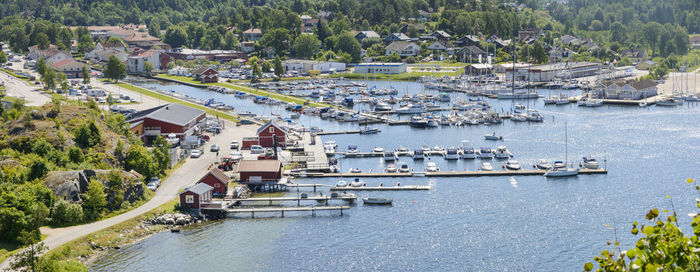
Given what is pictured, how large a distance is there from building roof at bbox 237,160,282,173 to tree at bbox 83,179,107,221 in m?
8.24

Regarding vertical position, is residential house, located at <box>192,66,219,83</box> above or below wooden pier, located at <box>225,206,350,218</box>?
above

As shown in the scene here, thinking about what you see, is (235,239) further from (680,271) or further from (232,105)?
(232,105)

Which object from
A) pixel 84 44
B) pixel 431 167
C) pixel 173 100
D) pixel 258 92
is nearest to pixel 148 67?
pixel 84 44

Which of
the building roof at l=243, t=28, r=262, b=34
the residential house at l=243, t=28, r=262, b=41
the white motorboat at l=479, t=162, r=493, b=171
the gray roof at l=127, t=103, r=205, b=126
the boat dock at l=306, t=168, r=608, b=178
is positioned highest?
the building roof at l=243, t=28, r=262, b=34

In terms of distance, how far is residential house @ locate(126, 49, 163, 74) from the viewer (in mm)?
94450

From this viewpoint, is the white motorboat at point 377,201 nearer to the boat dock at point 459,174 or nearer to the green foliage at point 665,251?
the boat dock at point 459,174

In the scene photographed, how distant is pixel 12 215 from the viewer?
28.3m

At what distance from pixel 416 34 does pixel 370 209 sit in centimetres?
7523

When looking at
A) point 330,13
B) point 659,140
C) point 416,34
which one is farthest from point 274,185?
point 330,13

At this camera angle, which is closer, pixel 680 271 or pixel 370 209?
pixel 680 271

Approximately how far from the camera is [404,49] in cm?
9919

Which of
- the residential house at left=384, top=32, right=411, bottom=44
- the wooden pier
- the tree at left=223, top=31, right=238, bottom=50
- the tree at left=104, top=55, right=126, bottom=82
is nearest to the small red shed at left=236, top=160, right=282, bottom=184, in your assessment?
the wooden pier

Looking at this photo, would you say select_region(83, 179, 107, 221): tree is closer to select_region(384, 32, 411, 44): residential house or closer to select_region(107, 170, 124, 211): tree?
select_region(107, 170, 124, 211): tree

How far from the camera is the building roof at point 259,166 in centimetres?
3859
